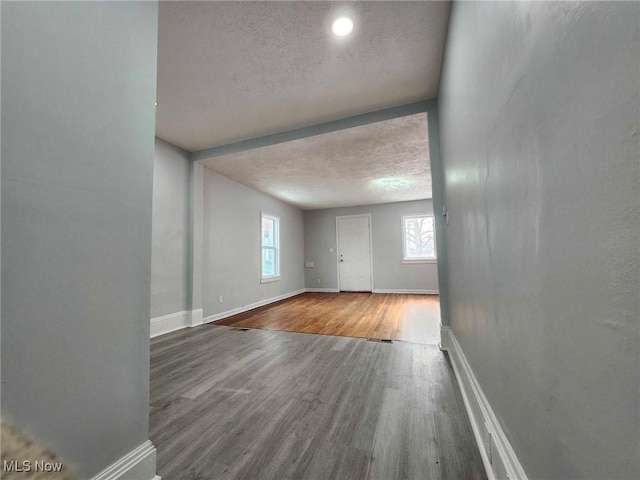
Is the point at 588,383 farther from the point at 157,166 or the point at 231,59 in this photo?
the point at 157,166

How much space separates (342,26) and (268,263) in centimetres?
468

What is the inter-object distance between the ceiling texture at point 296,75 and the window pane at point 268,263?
224 cm

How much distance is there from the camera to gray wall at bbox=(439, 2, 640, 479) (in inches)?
15.6

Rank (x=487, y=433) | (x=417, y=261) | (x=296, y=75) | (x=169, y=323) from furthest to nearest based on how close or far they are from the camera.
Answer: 1. (x=417, y=261)
2. (x=169, y=323)
3. (x=296, y=75)
4. (x=487, y=433)

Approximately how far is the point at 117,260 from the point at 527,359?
56.3 inches

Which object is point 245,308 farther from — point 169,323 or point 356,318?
point 356,318

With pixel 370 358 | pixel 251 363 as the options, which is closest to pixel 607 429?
pixel 370 358

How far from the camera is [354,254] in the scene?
7.12 meters

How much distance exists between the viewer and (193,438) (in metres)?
1.36

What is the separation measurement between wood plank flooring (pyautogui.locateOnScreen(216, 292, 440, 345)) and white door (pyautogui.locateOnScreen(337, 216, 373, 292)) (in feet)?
4.10

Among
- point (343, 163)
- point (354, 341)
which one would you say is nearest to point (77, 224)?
point (354, 341)

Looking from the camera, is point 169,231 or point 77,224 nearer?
point 77,224
